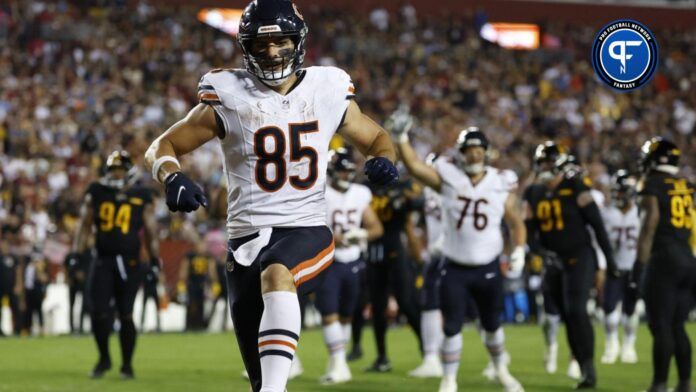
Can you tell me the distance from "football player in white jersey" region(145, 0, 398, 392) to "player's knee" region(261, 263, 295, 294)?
87 millimetres

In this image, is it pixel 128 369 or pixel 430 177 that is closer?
pixel 430 177

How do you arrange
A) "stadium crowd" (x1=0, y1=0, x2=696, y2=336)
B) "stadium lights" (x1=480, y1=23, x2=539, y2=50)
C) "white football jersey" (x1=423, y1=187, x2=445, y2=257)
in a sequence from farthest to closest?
"stadium lights" (x1=480, y1=23, x2=539, y2=50) → "stadium crowd" (x1=0, y1=0, x2=696, y2=336) → "white football jersey" (x1=423, y1=187, x2=445, y2=257)

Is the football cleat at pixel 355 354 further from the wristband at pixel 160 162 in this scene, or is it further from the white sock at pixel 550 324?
the wristband at pixel 160 162

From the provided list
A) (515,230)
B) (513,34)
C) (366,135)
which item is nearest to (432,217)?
(515,230)

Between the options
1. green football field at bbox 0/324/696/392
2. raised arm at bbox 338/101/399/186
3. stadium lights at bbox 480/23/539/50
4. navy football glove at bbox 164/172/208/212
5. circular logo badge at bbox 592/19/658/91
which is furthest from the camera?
stadium lights at bbox 480/23/539/50

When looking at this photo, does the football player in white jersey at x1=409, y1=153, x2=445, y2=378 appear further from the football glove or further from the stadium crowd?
the stadium crowd

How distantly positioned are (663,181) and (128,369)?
528 cm

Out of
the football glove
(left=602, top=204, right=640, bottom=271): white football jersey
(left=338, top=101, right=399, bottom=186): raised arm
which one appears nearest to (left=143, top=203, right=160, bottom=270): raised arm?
the football glove

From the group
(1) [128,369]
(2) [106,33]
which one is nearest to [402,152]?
(1) [128,369]

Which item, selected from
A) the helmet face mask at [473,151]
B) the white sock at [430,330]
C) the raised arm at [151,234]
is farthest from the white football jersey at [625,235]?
the raised arm at [151,234]

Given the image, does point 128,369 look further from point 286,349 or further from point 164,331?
point 164,331

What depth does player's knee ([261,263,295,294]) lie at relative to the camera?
17.6 feet

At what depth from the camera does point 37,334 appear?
18.5 m

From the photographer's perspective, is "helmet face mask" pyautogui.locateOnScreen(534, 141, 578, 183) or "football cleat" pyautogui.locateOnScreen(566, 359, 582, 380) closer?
"helmet face mask" pyautogui.locateOnScreen(534, 141, 578, 183)
